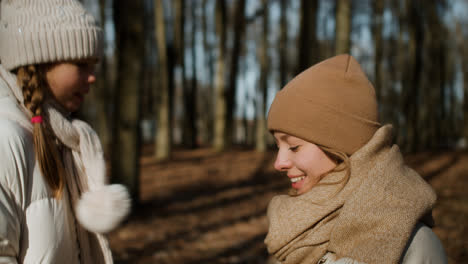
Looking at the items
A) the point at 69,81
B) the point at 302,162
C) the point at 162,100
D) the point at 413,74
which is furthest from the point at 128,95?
the point at 413,74

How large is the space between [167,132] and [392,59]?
72.3 ft

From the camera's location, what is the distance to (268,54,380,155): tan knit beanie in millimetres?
1694

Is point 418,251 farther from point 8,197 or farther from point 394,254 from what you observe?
point 8,197

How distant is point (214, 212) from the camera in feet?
27.8

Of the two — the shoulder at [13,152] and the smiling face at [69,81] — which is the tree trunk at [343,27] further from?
the shoulder at [13,152]

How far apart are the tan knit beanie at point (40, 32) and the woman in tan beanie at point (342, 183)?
3.34 ft

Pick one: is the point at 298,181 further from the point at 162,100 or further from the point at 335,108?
the point at 162,100

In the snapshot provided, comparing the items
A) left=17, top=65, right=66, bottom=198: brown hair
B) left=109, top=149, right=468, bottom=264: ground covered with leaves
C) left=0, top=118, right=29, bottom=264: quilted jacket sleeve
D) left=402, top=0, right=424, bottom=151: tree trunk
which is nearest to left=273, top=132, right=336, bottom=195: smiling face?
left=17, top=65, right=66, bottom=198: brown hair

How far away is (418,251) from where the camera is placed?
57.8 inches

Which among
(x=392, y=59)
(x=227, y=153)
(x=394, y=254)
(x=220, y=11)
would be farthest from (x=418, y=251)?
(x=392, y=59)

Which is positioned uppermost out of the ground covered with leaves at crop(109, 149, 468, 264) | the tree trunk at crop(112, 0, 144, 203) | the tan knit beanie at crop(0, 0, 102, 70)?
the tan knit beanie at crop(0, 0, 102, 70)

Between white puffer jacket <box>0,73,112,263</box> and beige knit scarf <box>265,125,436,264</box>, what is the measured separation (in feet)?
3.06

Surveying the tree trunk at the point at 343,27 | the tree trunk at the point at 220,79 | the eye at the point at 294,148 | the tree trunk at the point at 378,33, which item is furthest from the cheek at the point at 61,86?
the tree trunk at the point at 378,33

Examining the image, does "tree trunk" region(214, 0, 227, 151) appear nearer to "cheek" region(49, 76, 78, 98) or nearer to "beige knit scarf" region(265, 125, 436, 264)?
"cheek" region(49, 76, 78, 98)
